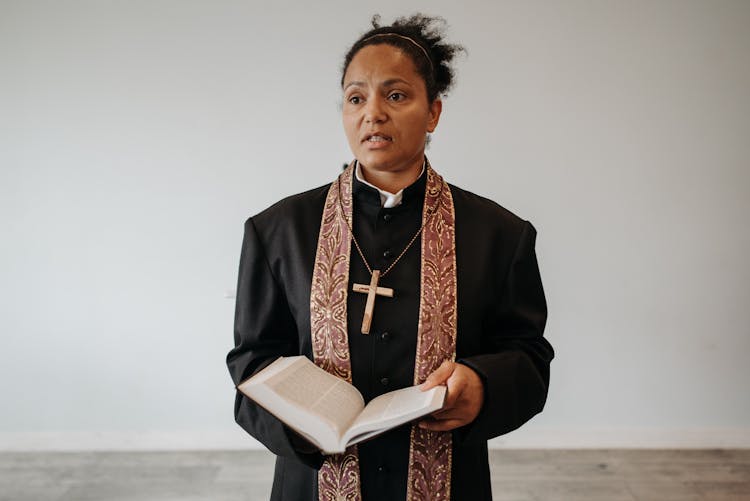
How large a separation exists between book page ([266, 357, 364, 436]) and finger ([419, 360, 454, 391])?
0.47ft

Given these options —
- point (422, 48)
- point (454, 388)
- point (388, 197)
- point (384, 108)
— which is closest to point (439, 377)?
point (454, 388)

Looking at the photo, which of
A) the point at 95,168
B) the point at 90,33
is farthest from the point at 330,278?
the point at 90,33

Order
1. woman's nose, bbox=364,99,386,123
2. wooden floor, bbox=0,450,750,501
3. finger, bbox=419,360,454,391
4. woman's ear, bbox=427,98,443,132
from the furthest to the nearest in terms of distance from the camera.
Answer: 1. wooden floor, bbox=0,450,750,501
2. woman's ear, bbox=427,98,443,132
3. woman's nose, bbox=364,99,386,123
4. finger, bbox=419,360,454,391

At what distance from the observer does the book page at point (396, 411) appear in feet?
2.78

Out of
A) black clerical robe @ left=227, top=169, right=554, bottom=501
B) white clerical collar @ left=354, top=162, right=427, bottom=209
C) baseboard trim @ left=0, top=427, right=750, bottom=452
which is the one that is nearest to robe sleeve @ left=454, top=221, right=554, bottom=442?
black clerical robe @ left=227, top=169, right=554, bottom=501

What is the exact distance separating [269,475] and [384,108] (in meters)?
2.42

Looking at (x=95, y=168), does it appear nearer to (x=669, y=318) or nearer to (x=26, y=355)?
(x=26, y=355)

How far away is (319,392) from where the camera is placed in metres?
0.98

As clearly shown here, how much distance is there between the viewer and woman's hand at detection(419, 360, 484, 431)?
992 mm

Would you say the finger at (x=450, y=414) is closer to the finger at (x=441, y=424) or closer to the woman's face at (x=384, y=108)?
the finger at (x=441, y=424)

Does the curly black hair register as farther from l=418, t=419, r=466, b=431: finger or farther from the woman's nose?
l=418, t=419, r=466, b=431: finger

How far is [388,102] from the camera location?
112cm

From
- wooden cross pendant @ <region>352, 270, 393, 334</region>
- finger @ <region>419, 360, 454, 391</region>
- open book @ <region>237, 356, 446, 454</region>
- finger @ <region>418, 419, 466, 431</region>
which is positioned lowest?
finger @ <region>418, 419, 466, 431</region>

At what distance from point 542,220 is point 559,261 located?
0.26 m
